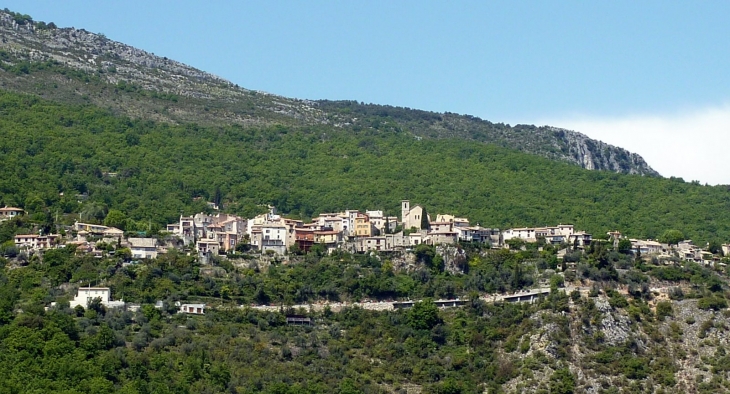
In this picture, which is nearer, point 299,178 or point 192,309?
point 192,309

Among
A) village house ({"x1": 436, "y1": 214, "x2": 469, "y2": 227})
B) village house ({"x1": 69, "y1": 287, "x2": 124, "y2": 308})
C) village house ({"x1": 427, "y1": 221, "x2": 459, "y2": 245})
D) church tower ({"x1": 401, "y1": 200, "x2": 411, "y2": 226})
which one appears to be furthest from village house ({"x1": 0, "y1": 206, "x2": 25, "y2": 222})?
village house ({"x1": 436, "y1": 214, "x2": 469, "y2": 227})

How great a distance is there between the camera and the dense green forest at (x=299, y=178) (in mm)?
106750

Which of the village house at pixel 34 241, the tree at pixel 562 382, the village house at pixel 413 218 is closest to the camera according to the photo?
the tree at pixel 562 382

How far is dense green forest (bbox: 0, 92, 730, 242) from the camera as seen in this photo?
350 ft

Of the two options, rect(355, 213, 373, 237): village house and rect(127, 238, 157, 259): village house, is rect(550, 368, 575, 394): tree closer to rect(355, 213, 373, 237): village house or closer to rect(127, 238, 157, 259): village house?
rect(355, 213, 373, 237): village house

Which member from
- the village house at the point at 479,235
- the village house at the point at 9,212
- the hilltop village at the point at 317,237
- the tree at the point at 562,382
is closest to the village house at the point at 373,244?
the hilltop village at the point at 317,237

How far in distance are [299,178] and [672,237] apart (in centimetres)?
3157

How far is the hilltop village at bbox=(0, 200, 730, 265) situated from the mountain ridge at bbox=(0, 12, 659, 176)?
36.3 meters

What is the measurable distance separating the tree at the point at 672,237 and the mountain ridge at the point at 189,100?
42.5 meters

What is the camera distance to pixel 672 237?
99062 millimetres

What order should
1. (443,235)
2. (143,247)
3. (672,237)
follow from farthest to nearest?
1. (672,237)
2. (443,235)
3. (143,247)

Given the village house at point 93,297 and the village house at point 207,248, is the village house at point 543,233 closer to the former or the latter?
the village house at point 207,248

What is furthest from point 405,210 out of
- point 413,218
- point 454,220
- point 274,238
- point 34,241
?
point 34,241

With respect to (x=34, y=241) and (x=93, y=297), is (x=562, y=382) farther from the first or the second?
(x=34, y=241)
